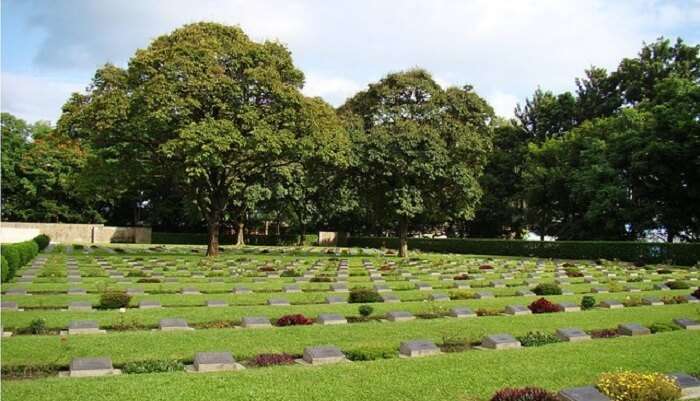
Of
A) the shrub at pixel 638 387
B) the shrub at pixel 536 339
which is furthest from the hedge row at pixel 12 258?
the shrub at pixel 638 387

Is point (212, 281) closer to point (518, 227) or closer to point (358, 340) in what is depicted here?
point (358, 340)

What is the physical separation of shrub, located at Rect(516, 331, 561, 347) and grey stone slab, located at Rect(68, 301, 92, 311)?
28.2ft

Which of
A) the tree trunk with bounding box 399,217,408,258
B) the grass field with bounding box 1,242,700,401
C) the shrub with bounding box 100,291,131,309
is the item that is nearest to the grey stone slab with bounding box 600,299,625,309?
the grass field with bounding box 1,242,700,401

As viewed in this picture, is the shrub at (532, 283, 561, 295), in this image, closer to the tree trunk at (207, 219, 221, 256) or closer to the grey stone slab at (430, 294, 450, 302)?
the grey stone slab at (430, 294, 450, 302)

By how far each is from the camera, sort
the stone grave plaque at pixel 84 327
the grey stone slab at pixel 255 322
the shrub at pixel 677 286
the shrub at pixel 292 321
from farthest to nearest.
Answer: the shrub at pixel 677 286 < the shrub at pixel 292 321 < the grey stone slab at pixel 255 322 < the stone grave plaque at pixel 84 327

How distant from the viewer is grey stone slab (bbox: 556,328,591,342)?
32.3 ft

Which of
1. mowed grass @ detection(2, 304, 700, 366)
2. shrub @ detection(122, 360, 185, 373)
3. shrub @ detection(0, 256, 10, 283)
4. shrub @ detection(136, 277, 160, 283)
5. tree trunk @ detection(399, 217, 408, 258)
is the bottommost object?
shrub @ detection(122, 360, 185, 373)

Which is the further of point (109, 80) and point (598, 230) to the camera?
point (598, 230)

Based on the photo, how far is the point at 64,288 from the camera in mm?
15312

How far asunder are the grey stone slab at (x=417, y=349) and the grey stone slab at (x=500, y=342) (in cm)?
100

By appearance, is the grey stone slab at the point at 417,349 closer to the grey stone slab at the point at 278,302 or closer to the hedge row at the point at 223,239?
the grey stone slab at the point at 278,302

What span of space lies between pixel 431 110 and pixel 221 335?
2367cm

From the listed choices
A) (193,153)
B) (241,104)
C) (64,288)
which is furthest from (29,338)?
(241,104)

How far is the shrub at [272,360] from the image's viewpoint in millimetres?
7910
